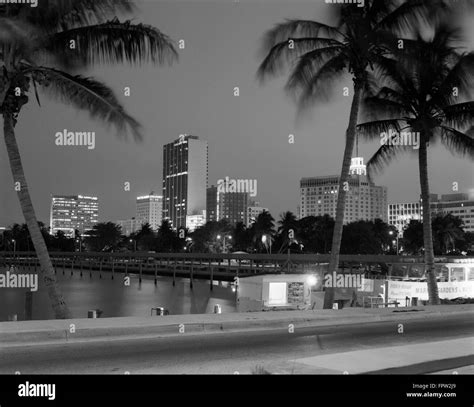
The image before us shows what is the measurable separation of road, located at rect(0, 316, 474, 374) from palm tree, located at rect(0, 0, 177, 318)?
5.80 metres

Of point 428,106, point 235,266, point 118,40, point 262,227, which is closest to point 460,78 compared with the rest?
point 428,106

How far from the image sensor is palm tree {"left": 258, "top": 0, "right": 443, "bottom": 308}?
64.3 ft

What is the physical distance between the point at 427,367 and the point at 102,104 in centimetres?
1120

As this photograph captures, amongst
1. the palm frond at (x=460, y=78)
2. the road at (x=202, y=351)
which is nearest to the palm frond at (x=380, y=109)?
the palm frond at (x=460, y=78)

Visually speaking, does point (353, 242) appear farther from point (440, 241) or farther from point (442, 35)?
point (442, 35)

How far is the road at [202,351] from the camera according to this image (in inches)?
375

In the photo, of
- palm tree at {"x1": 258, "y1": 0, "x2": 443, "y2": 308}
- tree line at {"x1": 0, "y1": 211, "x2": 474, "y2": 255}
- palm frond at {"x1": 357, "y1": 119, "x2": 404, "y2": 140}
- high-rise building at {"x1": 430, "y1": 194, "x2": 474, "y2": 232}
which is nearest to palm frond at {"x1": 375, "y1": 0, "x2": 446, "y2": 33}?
palm tree at {"x1": 258, "y1": 0, "x2": 443, "y2": 308}

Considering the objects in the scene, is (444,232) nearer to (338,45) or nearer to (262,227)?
(262,227)

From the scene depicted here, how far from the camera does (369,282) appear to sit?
3444 cm

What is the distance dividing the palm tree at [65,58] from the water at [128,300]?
30227mm

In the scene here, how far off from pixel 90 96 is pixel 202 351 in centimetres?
859

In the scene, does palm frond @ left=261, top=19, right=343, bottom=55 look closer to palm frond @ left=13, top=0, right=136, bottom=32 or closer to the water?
palm frond @ left=13, top=0, right=136, bottom=32

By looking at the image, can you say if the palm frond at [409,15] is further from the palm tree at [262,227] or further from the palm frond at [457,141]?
the palm tree at [262,227]
